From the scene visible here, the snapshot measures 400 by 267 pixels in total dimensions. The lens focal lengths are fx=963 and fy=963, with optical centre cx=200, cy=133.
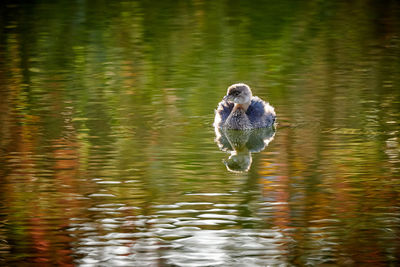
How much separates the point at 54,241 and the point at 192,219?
1.04 meters

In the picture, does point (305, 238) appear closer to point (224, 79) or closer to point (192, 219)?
point (192, 219)

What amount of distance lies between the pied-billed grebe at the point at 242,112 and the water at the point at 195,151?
0.16 m

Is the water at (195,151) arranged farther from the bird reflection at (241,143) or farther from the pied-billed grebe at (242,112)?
the pied-billed grebe at (242,112)

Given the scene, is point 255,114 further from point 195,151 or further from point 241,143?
point 195,151

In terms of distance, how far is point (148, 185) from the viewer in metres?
8.02

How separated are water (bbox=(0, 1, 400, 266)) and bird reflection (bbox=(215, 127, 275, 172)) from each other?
0.04m

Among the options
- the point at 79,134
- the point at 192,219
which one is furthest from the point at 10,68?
the point at 192,219

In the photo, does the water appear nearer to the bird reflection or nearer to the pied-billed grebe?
the bird reflection

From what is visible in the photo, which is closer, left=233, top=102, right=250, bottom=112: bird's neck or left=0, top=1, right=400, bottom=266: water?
left=0, top=1, right=400, bottom=266: water

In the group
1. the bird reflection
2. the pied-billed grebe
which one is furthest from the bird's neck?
the bird reflection

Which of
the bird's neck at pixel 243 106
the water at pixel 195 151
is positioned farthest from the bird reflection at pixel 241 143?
the bird's neck at pixel 243 106

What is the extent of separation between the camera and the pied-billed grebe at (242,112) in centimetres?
1066

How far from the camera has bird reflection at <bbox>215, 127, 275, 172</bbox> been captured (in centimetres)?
902

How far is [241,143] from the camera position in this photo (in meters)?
10.2
